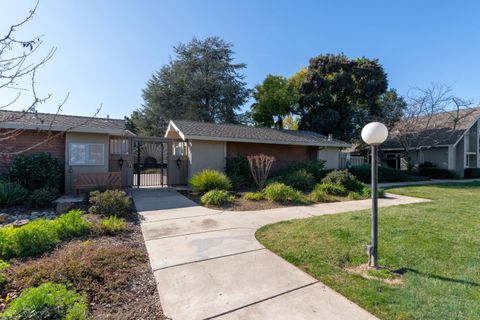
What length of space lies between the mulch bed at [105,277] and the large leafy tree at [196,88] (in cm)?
2351

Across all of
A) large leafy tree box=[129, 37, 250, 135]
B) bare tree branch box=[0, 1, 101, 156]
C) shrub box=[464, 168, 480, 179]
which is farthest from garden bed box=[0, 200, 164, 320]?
shrub box=[464, 168, 480, 179]

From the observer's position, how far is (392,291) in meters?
2.94

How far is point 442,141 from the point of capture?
20688mm

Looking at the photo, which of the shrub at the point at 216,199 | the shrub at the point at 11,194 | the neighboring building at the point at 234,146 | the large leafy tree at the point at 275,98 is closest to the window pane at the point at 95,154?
the shrub at the point at 11,194

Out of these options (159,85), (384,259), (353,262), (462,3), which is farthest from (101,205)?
(159,85)

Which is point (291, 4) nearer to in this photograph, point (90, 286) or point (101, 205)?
point (101, 205)

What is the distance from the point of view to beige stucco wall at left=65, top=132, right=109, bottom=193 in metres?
9.65

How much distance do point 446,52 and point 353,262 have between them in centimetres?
1383

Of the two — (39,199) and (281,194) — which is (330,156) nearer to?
(281,194)

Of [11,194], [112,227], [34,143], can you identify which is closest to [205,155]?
[34,143]

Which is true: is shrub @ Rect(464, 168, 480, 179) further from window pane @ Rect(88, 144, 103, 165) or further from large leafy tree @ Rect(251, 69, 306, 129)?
window pane @ Rect(88, 144, 103, 165)

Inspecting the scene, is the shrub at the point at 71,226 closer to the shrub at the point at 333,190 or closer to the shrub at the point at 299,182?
the shrub at the point at 299,182

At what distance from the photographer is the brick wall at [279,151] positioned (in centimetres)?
1341

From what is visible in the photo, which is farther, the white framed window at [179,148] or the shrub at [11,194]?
the white framed window at [179,148]
